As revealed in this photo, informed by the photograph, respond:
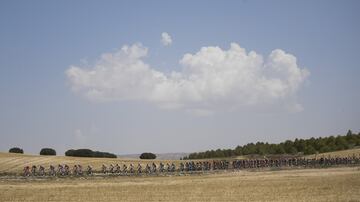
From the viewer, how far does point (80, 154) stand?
11569cm

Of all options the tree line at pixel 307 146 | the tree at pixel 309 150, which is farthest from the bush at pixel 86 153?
the tree at pixel 309 150

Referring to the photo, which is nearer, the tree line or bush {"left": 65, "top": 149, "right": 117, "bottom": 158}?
bush {"left": 65, "top": 149, "right": 117, "bottom": 158}

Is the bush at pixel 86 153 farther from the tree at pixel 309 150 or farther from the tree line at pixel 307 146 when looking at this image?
the tree at pixel 309 150

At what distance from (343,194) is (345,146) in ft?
313

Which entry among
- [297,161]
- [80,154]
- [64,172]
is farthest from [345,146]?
[64,172]

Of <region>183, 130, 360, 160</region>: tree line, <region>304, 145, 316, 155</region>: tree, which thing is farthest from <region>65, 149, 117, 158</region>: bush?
<region>304, 145, 316, 155</region>: tree

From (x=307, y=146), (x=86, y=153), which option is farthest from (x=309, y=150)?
(x=86, y=153)

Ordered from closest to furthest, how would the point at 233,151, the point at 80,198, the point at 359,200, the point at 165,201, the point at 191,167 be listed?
1. the point at 359,200
2. the point at 165,201
3. the point at 80,198
4. the point at 191,167
5. the point at 233,151

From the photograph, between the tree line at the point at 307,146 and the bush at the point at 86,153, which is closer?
the bush at the point at 86,153

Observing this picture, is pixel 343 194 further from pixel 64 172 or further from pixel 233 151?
pixel 233 151

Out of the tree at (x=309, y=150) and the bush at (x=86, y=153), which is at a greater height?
the bush at (x=86, y=153)

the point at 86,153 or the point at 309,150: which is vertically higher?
the point at 86,153

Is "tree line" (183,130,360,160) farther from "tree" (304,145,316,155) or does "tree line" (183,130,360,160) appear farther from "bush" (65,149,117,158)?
"bush" (65,149,117,158)

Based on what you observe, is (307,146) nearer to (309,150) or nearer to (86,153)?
(309,150)
